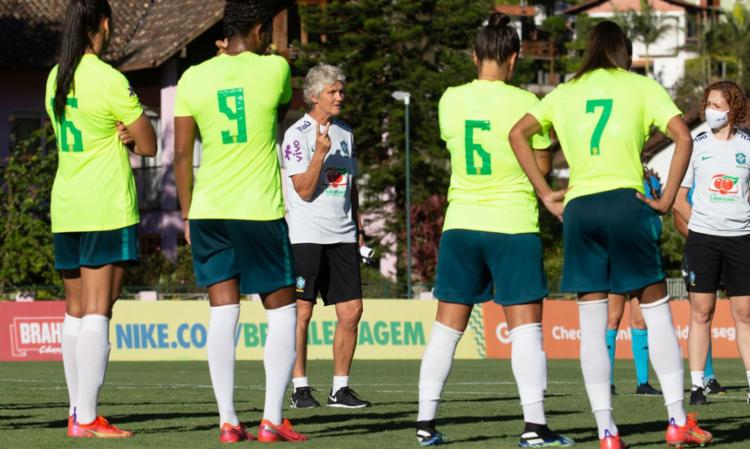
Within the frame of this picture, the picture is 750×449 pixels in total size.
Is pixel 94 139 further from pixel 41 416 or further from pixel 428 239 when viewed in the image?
pixel 428 239

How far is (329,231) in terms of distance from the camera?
1236 centimetres

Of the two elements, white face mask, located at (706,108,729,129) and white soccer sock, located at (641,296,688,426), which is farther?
white face mask, located at (706,108,729,129)

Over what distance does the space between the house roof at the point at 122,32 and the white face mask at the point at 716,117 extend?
39.9 metres

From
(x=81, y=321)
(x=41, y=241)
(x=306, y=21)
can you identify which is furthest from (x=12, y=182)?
(x=81, y=321)

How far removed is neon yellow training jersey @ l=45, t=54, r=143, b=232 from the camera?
9.38m

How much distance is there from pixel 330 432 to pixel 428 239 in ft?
145

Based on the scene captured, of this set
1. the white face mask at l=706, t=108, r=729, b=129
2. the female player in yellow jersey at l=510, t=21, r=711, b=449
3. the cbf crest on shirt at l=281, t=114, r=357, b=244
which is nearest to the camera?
the female player in yellow jersey at l=510, t=21, r=711, b=449

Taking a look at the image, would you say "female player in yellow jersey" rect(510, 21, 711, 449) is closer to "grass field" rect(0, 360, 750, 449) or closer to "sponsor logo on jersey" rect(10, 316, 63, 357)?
"grass field" rect(0, 360, 750, 449)

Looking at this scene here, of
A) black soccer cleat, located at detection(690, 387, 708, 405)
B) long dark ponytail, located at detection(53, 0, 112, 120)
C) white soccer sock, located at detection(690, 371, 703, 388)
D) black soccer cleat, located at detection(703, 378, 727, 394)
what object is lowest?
black soccer cleat, located at detection(703, 378, 727, 394)

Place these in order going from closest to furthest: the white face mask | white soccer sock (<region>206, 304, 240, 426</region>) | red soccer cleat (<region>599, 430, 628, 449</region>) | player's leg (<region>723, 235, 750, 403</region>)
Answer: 1. red soccer cleat (<region>599, 430, 628, 449</region>)
2. white soccer sock (<region>206, 304, 240, 426</region>)
3. the white face mask
4. player's leg (<region>723, 235, 750, 403</region>)

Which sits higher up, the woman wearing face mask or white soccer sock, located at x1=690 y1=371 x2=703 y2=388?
the woman wearing face mask

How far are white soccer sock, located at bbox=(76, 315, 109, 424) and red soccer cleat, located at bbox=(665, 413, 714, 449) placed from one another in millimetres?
3172

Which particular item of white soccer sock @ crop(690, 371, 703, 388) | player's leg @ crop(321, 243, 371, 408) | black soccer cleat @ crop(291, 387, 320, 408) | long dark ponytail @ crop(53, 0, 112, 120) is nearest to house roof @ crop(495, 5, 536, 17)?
player's leg @ crop(321, 243, 371, 408)

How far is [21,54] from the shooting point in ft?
171
